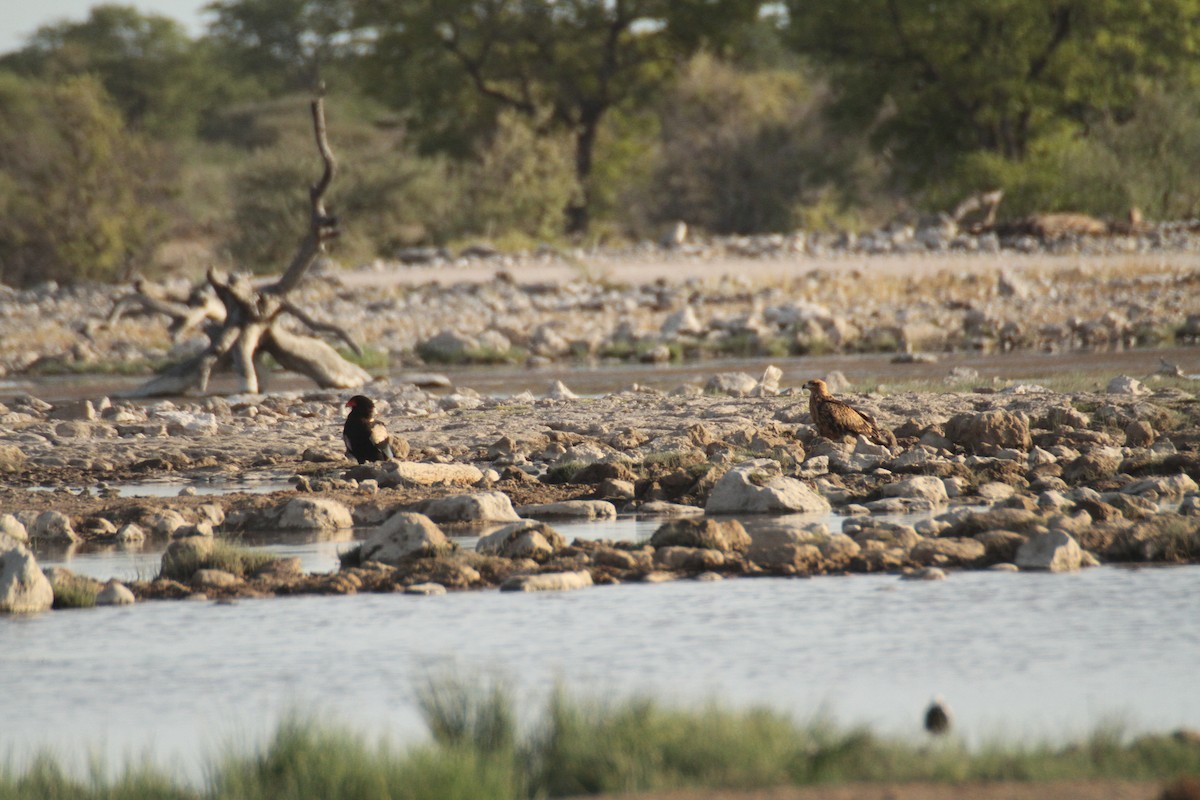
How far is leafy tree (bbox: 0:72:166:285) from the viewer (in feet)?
107

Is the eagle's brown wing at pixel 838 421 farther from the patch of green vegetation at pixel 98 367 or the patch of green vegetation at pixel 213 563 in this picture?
the patch of green vegetation at pixel 98 367

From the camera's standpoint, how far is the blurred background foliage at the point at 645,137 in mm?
32875

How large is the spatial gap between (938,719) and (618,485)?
16.1 feet

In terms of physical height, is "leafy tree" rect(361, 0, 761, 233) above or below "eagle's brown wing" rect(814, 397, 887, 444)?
above

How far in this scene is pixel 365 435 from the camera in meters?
10.3

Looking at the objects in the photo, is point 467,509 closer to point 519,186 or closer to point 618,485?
point 618,485

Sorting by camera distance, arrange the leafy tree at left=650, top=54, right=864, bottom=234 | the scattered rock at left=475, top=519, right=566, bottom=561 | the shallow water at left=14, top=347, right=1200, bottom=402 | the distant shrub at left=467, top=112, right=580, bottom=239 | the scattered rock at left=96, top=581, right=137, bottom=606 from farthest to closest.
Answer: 1. the leafy tree at left=650, top=54, right=864, bottom=234
2. the distant shrub at left=467, top=112, right=580, bottom=239
3. the shallow water at left=14, top=347, right=1200, bottom=402
4. the scattered rock at left=475, top=519, right=566, bottom=561
5. the scattered rock at left=96, top=581, right=137, bottom=606

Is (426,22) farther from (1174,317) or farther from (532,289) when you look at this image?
(1174,317)

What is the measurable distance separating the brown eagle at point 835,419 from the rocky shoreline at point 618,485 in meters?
0.17

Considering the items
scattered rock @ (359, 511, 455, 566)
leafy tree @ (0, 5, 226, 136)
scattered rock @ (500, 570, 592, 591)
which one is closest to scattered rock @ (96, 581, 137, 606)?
scattered rock @ (359, 511, 455, 566)

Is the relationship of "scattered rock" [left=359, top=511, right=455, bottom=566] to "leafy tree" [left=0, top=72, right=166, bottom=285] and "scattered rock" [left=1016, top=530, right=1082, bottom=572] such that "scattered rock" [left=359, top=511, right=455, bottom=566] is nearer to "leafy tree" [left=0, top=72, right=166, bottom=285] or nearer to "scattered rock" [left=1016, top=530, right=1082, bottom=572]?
"scattered rock" [left=1016, top=530, right=1082, bottom=572]

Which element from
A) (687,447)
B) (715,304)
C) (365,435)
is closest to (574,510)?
(365,435)

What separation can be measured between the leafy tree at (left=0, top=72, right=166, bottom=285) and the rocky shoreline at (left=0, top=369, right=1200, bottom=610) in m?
18.7

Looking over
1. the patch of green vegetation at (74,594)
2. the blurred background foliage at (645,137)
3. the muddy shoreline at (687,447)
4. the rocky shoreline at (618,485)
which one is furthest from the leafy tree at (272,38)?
→ the patch of green vegetation at (74,594)
